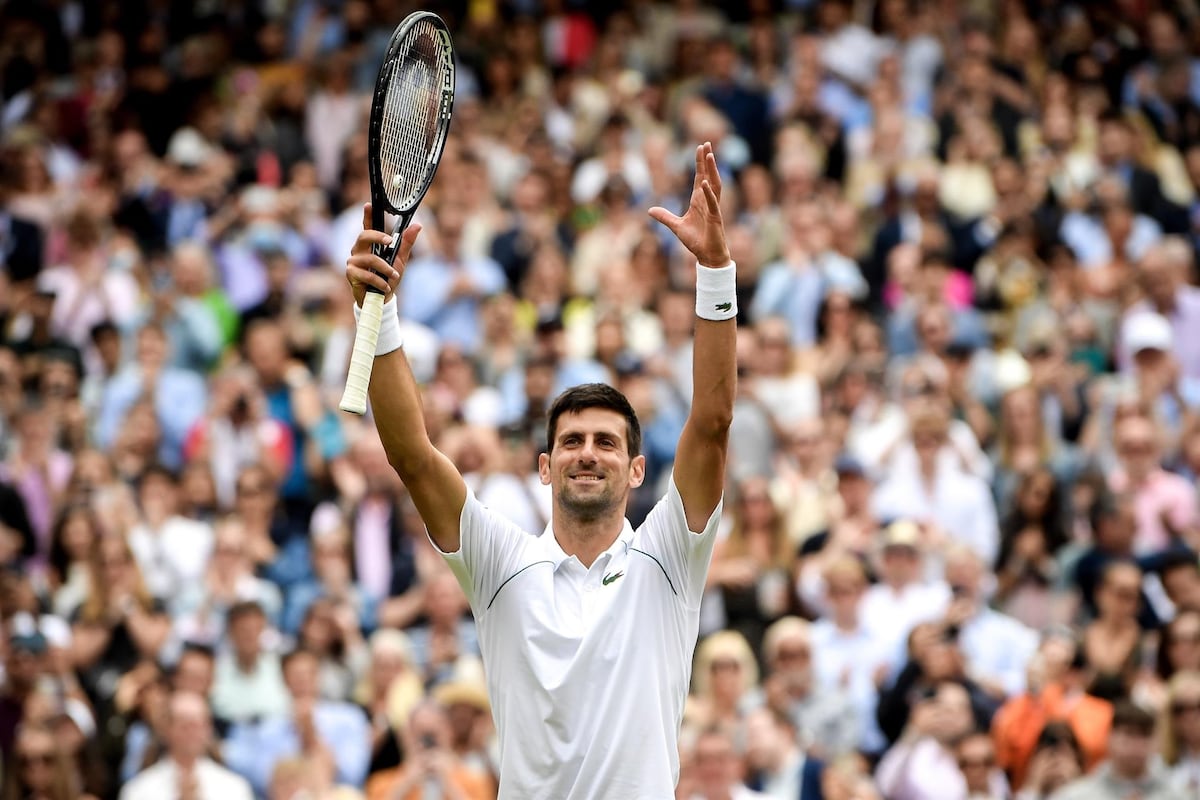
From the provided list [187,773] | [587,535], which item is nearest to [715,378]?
[587,535]

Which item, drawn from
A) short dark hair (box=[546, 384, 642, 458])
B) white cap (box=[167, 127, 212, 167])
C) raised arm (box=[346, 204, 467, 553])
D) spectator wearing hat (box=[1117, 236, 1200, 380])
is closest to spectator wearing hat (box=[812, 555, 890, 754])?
spectator wearing hat (box=[1117, 236, 1200, 380])

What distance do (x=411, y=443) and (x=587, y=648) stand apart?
2.39ft

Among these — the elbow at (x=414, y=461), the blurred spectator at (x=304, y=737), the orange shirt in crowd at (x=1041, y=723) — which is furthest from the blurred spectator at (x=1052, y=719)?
the elbow at (x=414, y=461)

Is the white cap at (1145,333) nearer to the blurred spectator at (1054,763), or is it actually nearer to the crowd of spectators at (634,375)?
the crowd of spectators at (634,375)

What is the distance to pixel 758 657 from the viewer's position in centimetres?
1080

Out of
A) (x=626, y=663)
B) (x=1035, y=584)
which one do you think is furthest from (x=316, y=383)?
(x=626, y=663)

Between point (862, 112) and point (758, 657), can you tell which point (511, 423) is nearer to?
point (758, 657)

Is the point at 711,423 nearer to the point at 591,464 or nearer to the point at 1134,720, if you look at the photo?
the point at 591,464

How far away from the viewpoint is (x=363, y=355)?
535 cm

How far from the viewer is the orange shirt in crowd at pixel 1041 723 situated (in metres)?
9.81

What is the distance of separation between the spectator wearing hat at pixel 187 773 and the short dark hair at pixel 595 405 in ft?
15.3

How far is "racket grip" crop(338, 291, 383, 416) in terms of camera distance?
16.9 ft

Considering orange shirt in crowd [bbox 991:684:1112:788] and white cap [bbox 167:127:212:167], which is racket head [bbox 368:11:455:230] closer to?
orange shirt in crowd [bbox 991:684:1112:788]

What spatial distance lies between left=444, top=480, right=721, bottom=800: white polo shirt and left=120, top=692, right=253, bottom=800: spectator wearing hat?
4.52 metres
